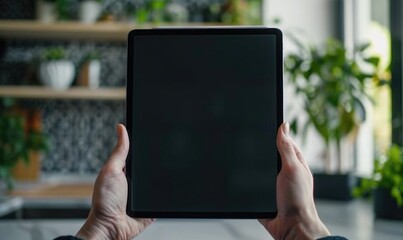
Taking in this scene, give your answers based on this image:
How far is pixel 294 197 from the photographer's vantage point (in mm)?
890

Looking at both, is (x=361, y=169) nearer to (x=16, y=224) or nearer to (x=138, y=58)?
(x=16, y=224)

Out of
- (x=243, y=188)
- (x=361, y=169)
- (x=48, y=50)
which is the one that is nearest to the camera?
(x=243, y=188)

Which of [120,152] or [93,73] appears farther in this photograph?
[93,73]

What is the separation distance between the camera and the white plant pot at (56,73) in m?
2.66

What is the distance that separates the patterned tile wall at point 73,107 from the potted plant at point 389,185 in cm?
161

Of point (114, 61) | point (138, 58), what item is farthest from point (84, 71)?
point (138, 58)

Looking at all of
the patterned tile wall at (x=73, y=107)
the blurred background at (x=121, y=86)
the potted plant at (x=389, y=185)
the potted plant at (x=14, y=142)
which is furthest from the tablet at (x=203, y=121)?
the patterned tile wall at (x=73, y=107)

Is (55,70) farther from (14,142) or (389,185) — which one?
(389,185)

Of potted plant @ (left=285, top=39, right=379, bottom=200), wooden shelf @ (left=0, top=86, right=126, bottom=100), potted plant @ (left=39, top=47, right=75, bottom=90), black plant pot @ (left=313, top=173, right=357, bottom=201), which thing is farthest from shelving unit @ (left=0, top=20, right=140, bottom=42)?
black plant pot @ (left=313, top=173, right=357, bottom=201)

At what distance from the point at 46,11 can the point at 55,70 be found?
311 mm

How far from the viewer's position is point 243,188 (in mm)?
884

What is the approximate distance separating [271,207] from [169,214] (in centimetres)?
16

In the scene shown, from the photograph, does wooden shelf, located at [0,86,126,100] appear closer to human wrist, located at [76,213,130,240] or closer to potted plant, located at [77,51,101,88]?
potted plant, located at [77,51,101,88]

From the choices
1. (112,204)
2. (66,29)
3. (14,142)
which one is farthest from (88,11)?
(112,204)
